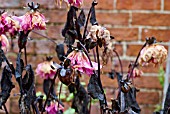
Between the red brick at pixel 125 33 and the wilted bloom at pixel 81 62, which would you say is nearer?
the wilted bloom at pixel 81 62

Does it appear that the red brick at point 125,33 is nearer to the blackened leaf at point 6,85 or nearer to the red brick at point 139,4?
the red brick at point 139,4

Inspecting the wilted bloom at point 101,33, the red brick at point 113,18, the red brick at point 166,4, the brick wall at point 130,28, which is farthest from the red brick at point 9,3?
the wilted bloom at point 101,33

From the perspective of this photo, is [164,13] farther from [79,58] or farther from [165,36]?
[79,58]

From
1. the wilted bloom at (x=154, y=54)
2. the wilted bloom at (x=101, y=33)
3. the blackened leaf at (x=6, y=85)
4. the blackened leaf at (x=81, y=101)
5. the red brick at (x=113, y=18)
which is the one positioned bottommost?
the blackened leaf at (x=81, y=101)

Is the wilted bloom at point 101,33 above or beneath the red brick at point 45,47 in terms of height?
above

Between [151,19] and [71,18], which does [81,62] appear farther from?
[151,19]

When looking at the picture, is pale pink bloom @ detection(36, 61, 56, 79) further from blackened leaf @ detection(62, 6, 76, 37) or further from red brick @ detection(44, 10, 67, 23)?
red brick @ detection(44, 10, 67, 23)

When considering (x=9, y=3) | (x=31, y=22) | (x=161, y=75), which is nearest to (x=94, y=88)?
(x=31, y=22)
